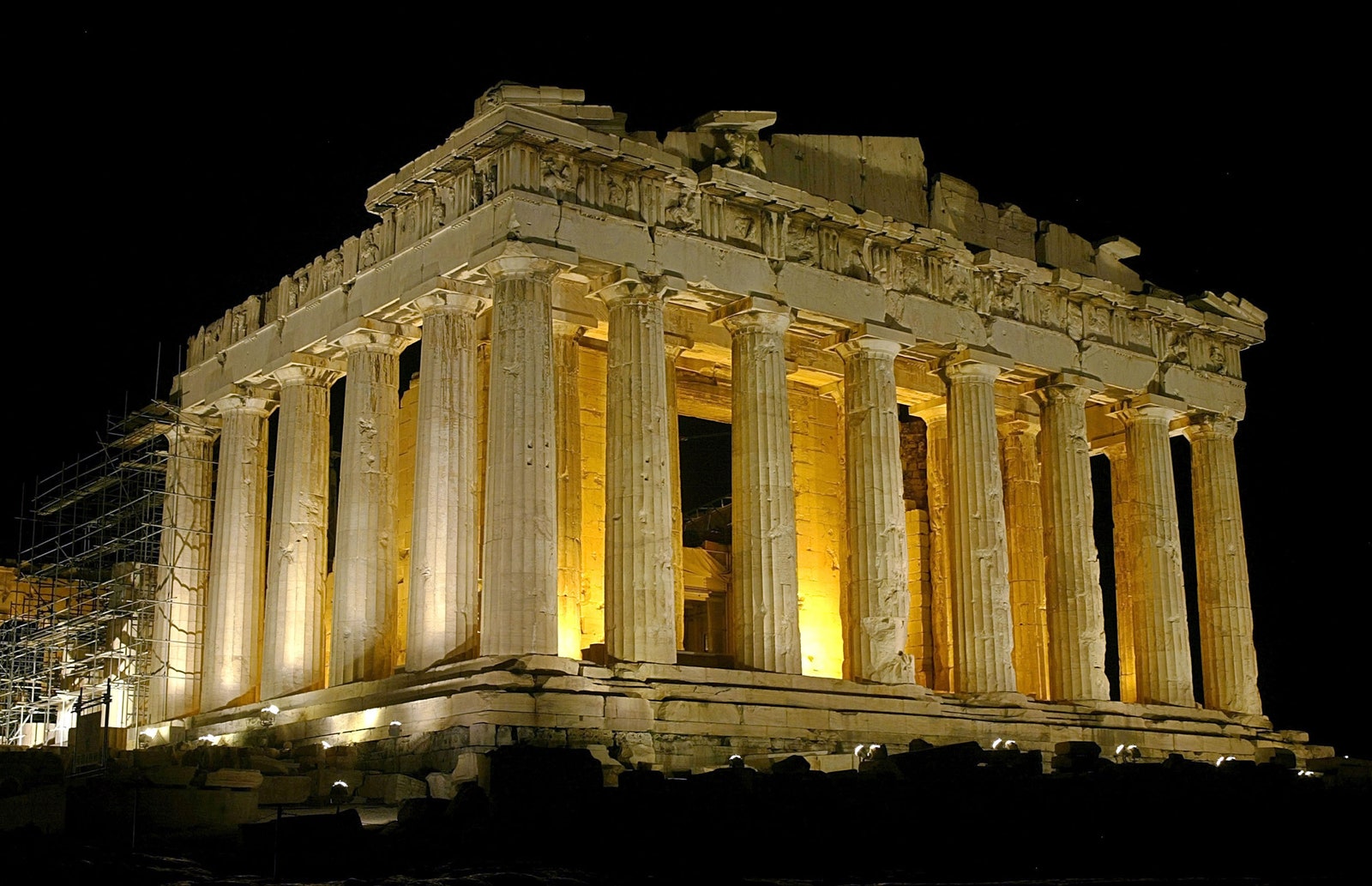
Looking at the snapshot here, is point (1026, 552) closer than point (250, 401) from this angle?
No

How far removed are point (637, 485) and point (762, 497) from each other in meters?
3.07

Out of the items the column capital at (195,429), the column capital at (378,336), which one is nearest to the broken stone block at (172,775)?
the column capital at (378,336)

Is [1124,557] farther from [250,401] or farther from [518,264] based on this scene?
[250,401]

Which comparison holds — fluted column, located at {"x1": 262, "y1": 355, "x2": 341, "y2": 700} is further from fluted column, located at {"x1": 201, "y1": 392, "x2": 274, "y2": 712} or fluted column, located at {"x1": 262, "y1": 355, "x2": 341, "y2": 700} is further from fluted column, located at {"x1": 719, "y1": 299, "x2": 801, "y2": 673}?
fluted column, located at {"x1": 719, "y1": 299, "x2": 801, "y2": 673}

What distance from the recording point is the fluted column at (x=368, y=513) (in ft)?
111

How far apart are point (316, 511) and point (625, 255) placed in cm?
899

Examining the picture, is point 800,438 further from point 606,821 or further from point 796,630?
point 606,821

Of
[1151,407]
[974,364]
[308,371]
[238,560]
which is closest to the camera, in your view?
[308,371]

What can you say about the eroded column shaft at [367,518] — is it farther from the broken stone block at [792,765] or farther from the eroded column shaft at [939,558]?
the eroded column shaft at [939,558]

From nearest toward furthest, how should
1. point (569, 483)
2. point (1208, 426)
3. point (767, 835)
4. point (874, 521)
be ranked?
point (767, 835)
point (569, 483)
point (874, 521)
point (1208, 426)

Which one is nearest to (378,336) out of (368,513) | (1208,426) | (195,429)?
(368,513)

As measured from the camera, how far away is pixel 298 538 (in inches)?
1435

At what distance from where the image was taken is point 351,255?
35875mm

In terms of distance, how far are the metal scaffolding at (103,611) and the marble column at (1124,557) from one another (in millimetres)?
22698
